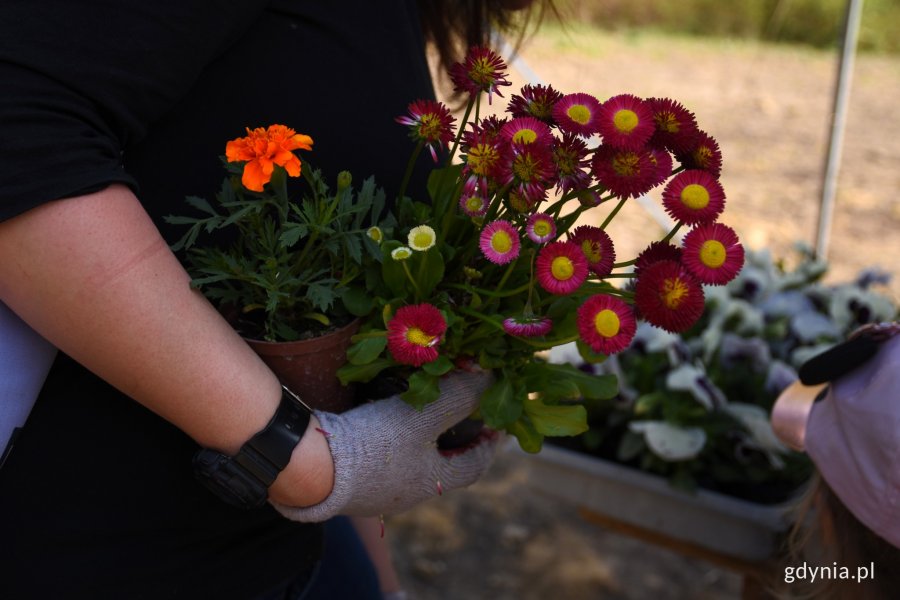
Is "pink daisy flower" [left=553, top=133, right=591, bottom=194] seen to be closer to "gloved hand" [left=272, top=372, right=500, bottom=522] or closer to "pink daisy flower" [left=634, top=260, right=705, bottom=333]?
"pink daisy flower" [left=634, top=260, right=705, bottom=333]

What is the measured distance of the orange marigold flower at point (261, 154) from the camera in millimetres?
808

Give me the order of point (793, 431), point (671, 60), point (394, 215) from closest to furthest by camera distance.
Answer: point (394, 215) → point (793, 431) → point (671, 60)

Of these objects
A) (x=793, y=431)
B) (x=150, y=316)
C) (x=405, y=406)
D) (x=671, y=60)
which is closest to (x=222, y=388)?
(x=150, y=316)

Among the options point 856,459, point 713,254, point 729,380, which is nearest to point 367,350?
point 713,254

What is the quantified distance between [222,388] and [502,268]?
0.31 metres

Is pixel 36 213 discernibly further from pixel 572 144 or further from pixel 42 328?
pixel 572 144

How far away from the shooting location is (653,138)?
900 millimetres

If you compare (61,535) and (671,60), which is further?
(671,60)

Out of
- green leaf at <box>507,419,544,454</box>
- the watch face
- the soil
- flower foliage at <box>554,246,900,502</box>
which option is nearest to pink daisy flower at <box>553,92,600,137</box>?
green leaf at <box>507,419,544,454</box>

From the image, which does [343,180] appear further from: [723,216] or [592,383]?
[723,216]

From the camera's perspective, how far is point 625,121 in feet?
2.83

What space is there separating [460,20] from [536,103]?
50 centimetres

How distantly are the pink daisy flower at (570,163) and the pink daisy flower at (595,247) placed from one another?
0.04m

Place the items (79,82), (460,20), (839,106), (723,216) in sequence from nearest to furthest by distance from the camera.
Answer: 1. (79,82)
2. (460,20)
3. (839,106)
4. (723,216)
